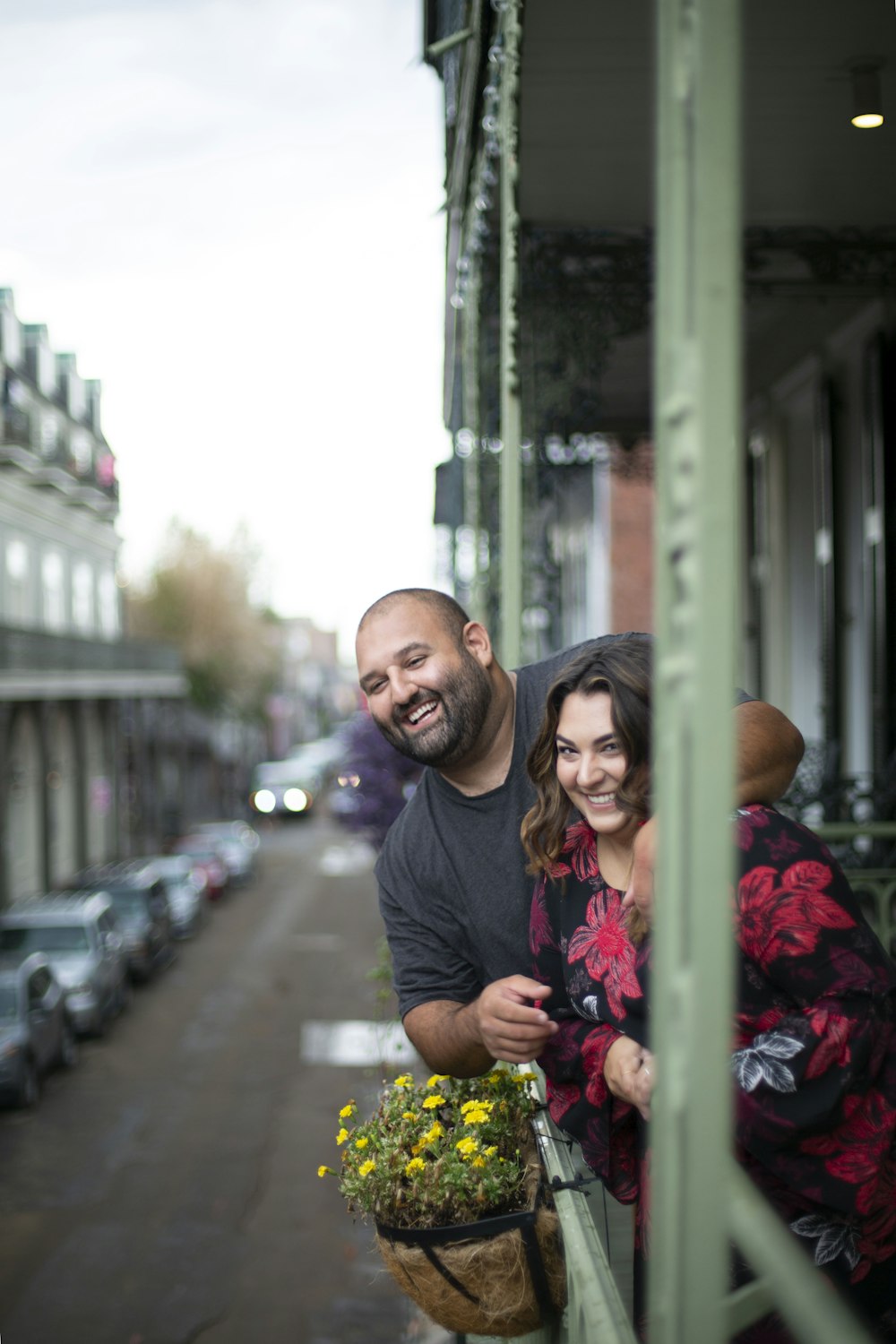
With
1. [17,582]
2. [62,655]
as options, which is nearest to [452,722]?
[62,655]

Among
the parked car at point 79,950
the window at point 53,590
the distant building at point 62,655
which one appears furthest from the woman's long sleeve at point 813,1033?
the window at point 53,590

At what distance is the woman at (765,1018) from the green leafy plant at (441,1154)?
31cm

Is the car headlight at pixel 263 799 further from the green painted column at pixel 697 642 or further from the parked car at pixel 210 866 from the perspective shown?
the green painted column at pixel 697 642

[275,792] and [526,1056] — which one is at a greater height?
[526,1056]

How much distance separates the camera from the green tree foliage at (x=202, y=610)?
144 feet

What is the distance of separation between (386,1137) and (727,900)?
1735 mm

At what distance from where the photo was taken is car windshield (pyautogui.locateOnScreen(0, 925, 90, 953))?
1661 cm

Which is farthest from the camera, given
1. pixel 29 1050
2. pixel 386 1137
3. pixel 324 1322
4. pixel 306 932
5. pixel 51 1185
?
pixel 306 932

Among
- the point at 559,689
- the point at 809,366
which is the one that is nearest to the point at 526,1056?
the point at 559,689

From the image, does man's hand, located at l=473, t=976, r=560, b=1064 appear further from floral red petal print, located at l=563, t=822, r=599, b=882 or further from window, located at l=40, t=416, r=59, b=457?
window, located at l=40, t=416, r=59, b=457

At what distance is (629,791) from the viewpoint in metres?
2.31

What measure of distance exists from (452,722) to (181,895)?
22.9m

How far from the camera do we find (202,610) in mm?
43750

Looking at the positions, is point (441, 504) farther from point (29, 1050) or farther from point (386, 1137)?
point (386, 1137)
